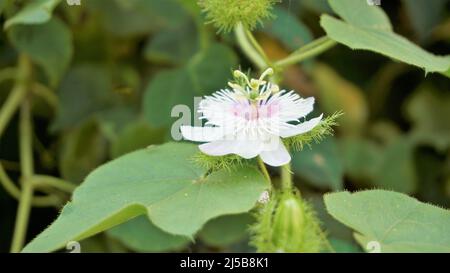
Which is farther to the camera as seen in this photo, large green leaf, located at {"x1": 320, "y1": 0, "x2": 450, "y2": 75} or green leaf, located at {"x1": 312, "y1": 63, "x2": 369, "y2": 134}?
green leaf, located at {"x1": 312, "y1": 63, "x2": 369, "y2": 134}

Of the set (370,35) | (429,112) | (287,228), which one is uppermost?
(429,112)

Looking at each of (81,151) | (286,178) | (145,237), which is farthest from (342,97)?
(286,178)

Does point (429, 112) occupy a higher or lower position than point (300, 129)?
higher

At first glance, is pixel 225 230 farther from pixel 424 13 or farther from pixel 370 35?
pixel 424 13

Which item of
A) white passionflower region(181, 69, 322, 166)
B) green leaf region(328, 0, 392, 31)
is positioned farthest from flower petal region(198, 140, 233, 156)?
green leaf region(328, 0, 392, 31)

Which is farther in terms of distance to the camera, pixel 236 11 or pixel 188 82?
pixel 188 82

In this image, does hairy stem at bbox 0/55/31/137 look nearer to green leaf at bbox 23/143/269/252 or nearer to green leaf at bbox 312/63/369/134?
green leaf at bbox 23/143/269/252

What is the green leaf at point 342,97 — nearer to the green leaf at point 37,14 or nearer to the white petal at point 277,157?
the green leaf at point 37,14
